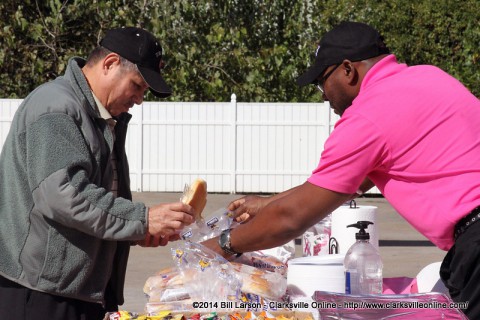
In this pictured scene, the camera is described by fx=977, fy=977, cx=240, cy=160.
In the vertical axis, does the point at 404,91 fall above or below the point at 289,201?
above

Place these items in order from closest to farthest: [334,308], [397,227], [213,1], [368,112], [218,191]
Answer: [334,308] → [368,112] → [397,227] → [218,191] → [213,1]

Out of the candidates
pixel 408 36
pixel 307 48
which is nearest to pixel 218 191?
pixel 307 48

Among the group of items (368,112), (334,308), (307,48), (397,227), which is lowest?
(397,227)

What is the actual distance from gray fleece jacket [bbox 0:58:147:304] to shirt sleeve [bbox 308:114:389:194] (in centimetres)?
76

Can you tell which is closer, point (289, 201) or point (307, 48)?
point (289, 201)

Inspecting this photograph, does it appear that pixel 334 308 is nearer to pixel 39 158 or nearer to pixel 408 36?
pixel 39 158

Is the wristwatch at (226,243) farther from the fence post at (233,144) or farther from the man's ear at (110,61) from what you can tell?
the fence post at (233,144)

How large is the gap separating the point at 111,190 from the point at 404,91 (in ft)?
4.16

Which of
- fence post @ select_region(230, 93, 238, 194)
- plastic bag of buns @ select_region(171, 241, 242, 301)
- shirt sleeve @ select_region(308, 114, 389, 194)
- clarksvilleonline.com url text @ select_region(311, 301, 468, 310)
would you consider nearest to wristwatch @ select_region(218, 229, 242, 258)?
plastic bag of buns @ select_region(171, 241, 242, 301)

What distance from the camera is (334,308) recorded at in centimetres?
314

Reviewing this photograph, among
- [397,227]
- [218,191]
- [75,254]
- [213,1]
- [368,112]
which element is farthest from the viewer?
[213,1]

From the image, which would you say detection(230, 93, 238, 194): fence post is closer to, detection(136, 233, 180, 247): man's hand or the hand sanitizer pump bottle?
detection(136, 233, 180, 247): man's hand

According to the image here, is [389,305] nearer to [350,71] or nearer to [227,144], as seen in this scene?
[350,71]

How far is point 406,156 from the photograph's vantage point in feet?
11.4
